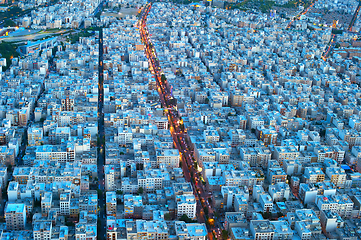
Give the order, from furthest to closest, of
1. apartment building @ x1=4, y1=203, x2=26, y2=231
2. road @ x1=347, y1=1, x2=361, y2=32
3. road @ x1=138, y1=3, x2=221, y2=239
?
road @ x1=347, y1=1, x2=361, y2=32 → road @ x1=138, y1=3, x2=221, y2=239 → apartment building @ x1=4, y1=203, x2=26, y2=231

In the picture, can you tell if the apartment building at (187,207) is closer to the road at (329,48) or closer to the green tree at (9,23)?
the road at (329,48)

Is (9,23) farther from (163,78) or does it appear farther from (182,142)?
(182,142)

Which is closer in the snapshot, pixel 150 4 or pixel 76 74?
pixel 76 74

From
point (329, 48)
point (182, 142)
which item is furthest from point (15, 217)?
point (329, 48)

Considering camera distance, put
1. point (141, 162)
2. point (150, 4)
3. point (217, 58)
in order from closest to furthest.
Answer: point (141, 162)
point (217, 58)
point (150, 4)

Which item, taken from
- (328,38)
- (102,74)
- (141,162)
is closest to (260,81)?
(102,74)

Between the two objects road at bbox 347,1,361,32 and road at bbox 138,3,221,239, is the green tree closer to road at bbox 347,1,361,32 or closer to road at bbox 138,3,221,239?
road at bbox 138,3,221,239

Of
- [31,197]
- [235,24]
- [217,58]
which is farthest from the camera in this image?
[235,24]

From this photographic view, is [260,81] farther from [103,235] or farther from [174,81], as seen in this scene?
[103,235]

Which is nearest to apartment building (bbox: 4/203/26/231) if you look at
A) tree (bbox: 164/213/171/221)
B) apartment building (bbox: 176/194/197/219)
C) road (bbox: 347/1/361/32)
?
tree (bbox: 164/213/171/221)
